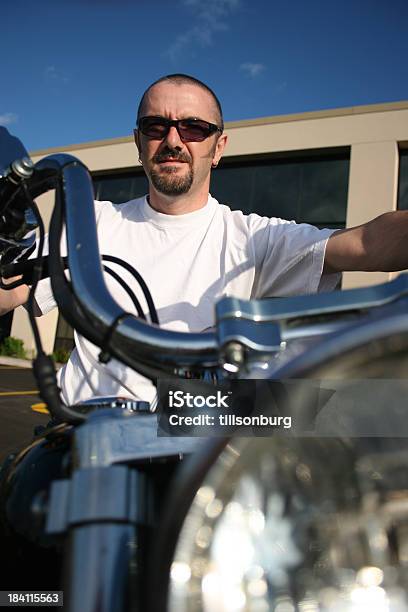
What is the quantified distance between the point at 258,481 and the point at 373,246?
2.99 ft

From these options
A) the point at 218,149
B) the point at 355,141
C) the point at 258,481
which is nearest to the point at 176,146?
the point at 218,149

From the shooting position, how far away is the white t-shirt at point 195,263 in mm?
1198

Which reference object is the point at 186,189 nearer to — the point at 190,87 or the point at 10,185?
the point at 190,87

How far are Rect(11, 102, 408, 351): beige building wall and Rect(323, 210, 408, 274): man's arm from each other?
1186 centimetres

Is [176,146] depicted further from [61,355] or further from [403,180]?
[61,355]

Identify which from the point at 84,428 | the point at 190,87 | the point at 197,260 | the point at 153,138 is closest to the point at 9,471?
the point at 84,428

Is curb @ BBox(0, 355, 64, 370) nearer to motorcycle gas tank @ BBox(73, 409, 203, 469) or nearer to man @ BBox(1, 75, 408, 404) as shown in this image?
man @ BBox(1, 75, 408, 404)

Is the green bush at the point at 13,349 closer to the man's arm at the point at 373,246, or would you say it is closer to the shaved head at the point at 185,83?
the shaved head at the point at 185,83

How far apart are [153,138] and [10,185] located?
0.51m

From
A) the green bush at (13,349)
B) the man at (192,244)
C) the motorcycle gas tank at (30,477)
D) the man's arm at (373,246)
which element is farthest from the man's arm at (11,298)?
the green bush at (13,349)

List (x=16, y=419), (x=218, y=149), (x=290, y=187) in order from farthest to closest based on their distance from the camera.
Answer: (x=290, y=187) → (x=16, y=419) → (x=218, y=149)

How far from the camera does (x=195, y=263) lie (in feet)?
4.27

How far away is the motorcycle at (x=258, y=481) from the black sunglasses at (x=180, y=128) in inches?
33.7

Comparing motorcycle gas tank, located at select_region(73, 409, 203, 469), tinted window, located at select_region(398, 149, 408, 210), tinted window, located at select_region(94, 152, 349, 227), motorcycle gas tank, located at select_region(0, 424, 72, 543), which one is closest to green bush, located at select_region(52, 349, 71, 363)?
tinted window, located at select_region(94, 152, 349, 227)
